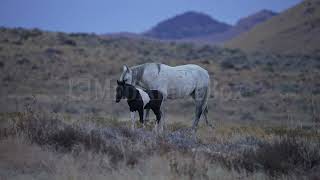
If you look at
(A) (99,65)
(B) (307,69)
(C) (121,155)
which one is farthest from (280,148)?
(B) (307,69)

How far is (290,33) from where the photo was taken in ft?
258

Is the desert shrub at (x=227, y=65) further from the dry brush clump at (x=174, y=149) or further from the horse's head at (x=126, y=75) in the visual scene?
the dry brush clump at (x=174, y=149)

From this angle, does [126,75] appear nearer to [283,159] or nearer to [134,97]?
[134,97]

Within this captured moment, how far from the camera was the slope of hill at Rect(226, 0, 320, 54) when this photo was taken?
70875 millimetres

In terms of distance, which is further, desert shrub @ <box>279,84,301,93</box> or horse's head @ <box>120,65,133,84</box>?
desert shrub @ <box>279,84,301,93</box>

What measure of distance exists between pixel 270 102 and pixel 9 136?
70.6 ft

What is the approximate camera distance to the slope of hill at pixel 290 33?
70.9 m

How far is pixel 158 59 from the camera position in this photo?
161 feet

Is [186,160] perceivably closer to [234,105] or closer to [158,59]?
[234,105]

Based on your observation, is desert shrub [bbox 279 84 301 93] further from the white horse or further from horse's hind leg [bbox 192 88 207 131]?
the white horse

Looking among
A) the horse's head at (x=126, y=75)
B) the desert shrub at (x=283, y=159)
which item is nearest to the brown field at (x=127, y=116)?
the desert shrub at (x=283, y=159)

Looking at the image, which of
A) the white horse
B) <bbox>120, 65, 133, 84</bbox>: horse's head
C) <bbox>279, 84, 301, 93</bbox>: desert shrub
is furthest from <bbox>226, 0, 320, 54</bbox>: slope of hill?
<bbox>120, 65, 133, 84</bbox>: horse's head

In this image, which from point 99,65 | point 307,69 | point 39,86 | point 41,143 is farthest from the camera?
point 307,69

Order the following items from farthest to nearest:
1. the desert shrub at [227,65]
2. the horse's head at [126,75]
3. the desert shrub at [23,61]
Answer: the desert shrub at [227,65], the desert shrub at [23,61], the horse's head at [126,75]
